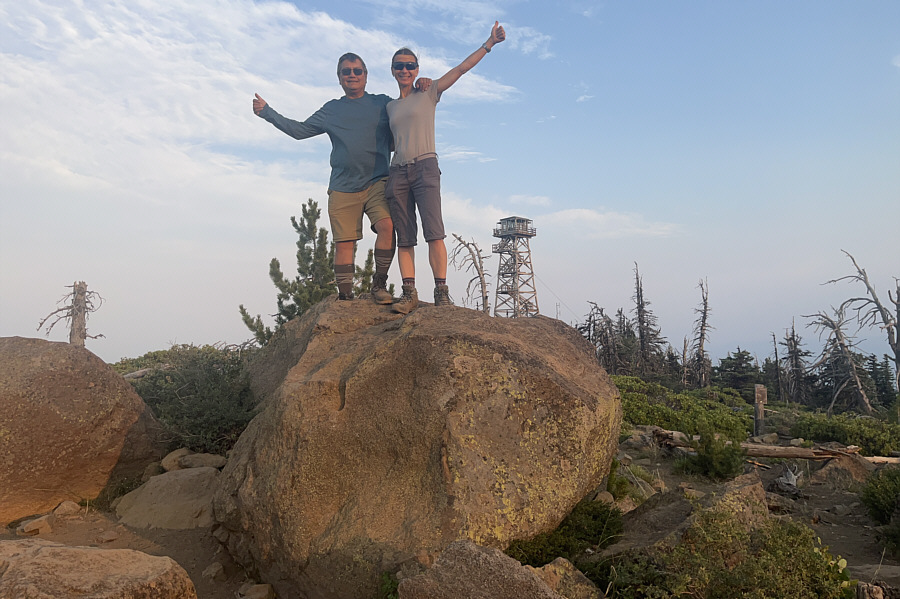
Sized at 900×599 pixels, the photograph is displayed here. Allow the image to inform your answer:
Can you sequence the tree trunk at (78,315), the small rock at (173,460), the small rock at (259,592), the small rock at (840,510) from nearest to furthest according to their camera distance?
the small rock at (259,592), the small rock at (173,460), the small rock at (840,510), the tree trunk at (78,315)

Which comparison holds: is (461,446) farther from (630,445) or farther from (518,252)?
(518,252)

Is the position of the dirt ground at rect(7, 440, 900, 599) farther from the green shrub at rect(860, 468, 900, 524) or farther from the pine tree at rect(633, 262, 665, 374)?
the pine tree at rect(633, 262, 665, 374)

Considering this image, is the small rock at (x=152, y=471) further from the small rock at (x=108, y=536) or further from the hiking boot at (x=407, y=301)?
the hiking boot at (x=407, y=301)

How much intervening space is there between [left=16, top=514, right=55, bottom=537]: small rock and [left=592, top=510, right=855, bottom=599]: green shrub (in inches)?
253

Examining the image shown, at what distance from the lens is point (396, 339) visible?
19.8 ft

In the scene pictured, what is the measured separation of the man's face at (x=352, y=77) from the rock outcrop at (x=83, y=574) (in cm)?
596

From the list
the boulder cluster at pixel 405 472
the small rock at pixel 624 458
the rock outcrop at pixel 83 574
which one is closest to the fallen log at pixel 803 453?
the small rock at pixel 624 458

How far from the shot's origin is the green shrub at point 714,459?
11234 mm

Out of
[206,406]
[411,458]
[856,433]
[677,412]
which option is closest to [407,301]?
[411,458]

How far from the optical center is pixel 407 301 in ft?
25.5

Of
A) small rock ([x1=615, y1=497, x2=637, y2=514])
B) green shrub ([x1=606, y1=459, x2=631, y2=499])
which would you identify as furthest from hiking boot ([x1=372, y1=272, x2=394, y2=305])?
small rock ([x1=615, y1=497, x2=637, y2=514])

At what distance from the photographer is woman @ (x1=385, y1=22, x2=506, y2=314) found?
24.0ft

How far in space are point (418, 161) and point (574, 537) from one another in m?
4.47

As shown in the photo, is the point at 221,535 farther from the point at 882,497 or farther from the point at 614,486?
the point at 882,497
